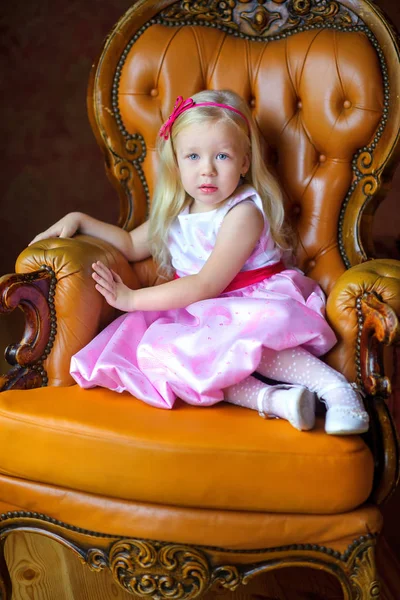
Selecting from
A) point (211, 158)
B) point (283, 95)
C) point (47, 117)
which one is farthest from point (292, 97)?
point (47, 117)

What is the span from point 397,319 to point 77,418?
65 centimetres

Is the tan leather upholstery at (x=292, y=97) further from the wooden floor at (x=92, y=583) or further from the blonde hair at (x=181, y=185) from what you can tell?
the wooden floor at (x=92, y=583)

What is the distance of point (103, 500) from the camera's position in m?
1.36

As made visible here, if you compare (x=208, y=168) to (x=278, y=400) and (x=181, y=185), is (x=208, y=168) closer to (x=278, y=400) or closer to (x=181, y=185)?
(x=181, y=185)

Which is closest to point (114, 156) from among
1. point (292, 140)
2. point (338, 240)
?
point (292, 140)

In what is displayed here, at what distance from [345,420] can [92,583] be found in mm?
839

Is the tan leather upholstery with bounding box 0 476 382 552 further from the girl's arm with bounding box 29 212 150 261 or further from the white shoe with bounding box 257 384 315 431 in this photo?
the girl's arm with bounding box 29 212 150 261

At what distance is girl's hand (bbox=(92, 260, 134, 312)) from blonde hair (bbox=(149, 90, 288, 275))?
24 cm

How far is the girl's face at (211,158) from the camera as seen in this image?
167 centimetres

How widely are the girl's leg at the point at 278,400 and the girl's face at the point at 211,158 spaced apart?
0.49 meters

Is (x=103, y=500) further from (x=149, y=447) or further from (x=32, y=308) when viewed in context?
(x=32, y=308)

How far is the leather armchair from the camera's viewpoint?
1.30 meters

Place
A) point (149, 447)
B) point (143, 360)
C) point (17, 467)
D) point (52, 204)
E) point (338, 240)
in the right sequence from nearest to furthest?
point (149, 447) → point (17, 467) → point (143, 360) → point (338, 240) → point (52, 204)

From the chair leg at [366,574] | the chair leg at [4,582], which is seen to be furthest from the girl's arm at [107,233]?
the chair leg at [366,574]
